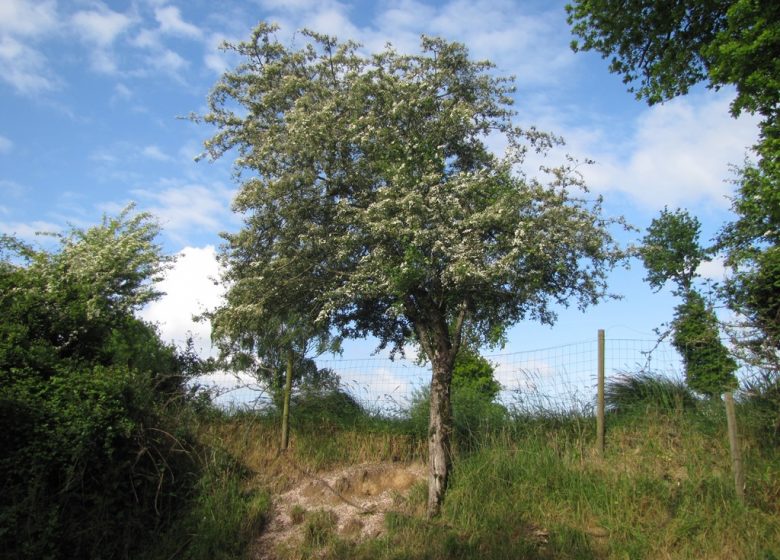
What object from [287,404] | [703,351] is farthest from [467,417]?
[703,351]

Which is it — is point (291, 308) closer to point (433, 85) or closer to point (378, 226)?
point (378, 226)

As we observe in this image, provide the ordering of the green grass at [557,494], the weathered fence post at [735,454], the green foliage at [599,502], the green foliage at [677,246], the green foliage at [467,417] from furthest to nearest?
the green foliage at [677,246], the green foliage at [467,417], the weathered fence post at [735,454], the green grass at [557,494], the green foliage at [599,502]

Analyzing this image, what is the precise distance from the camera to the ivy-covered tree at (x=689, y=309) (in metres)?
8.74

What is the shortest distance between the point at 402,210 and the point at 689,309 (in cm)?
454

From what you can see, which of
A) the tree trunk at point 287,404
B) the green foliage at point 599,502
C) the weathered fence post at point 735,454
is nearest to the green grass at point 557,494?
the green foliage at point 599,502

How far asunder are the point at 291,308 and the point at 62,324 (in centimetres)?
397

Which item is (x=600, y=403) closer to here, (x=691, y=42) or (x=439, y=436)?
(x=439, y=436)

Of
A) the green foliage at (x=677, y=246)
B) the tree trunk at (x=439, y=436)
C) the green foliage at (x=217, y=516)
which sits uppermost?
the green foliage at (x=677, y=246)

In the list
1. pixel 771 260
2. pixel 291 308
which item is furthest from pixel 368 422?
pixel 771 260

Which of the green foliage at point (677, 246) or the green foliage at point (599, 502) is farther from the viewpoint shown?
the green foliage at point (677, 246)

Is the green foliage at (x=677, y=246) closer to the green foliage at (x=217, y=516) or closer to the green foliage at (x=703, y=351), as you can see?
the green foliage at (x=703, y=351)

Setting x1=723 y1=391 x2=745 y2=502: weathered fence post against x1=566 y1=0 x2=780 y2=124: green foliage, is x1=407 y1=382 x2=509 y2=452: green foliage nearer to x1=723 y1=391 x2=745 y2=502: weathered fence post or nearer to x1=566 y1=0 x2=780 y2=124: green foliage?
x1=723 y1=391 x2=745 y2=502: weathered fence post

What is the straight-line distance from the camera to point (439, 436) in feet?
28.0

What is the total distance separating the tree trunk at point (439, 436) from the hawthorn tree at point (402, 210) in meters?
0.02
